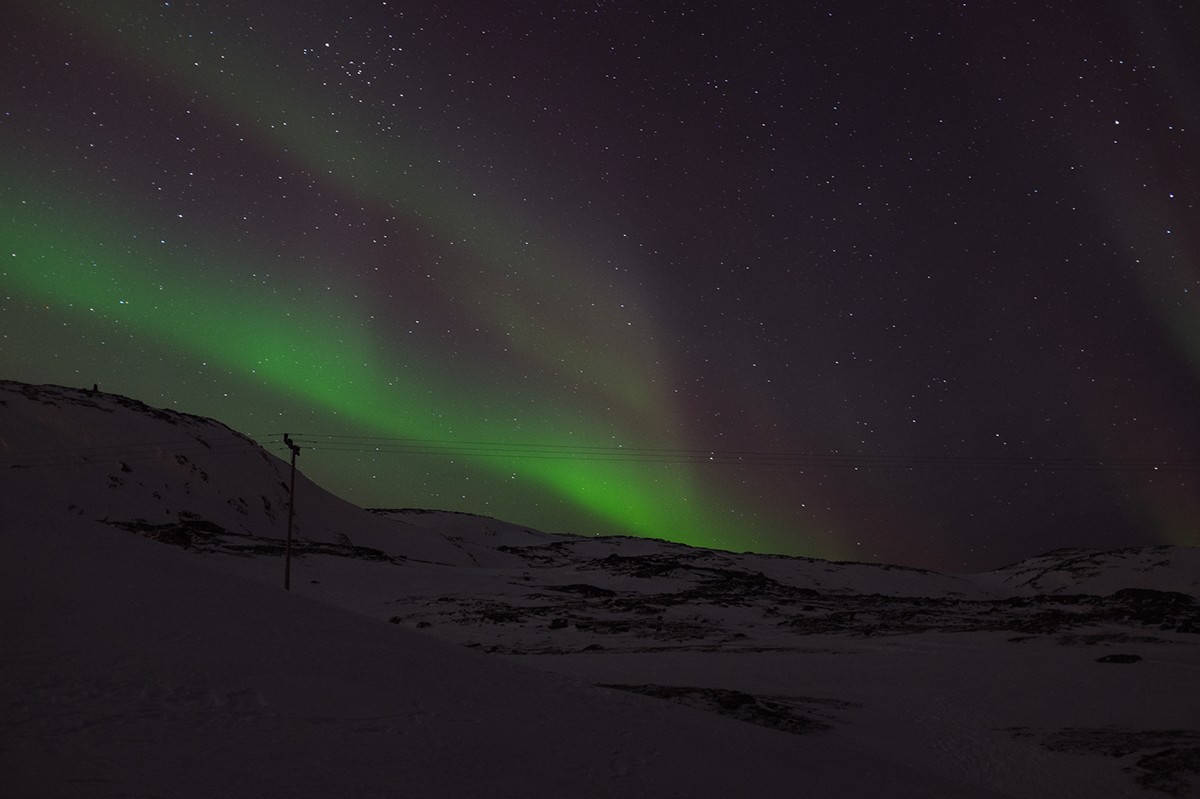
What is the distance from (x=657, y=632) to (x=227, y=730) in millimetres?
26340

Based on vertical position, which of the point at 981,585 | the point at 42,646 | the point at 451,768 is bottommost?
the point at 981,585

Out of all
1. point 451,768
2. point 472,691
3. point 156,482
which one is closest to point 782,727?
point 472,691

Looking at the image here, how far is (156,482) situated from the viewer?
240 feet

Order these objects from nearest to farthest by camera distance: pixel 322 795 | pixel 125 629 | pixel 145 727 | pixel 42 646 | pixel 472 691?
pixel 322 795 → pixel 145 727 → pixel 42 646 → pixel 125 629 → pixel 472 691

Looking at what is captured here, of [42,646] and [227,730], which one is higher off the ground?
[42,646]

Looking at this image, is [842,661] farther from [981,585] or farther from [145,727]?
[981,585]

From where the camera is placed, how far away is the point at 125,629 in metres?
7.43

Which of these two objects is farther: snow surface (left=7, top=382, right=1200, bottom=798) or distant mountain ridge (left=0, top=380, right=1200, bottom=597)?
distant mountain ridge (left=0, top=380, right=1200, bottom=597)

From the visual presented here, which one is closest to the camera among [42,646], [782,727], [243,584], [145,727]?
[145,727]

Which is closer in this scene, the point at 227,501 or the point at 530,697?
the point at 530,697

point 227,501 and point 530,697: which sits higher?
point 227,501

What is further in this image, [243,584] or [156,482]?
[156,482]

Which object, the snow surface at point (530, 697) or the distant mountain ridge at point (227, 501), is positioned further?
the distant mountain ridge at point (227, 501)

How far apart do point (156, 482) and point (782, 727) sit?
7699 cm
